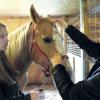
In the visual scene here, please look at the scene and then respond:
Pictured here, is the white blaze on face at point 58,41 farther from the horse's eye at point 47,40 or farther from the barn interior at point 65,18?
the barn interior at point 65,18

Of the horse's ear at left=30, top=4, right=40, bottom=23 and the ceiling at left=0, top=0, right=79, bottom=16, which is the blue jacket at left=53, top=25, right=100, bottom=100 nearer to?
the horse's ear at left=30, top=4, right=40, bottom=23

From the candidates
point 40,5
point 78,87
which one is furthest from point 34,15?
point 40,5

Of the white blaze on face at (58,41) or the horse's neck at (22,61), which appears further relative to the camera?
the horse's neck at (22,61)

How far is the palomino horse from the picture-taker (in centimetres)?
156

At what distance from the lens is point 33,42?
159cm

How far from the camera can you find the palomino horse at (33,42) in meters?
1.56

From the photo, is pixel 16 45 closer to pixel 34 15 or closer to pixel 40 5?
pixel 34 15

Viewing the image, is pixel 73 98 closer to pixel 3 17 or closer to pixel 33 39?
pixel 33 39

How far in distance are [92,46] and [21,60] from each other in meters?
0.51

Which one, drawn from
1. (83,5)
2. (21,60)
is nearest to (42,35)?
(21,60)

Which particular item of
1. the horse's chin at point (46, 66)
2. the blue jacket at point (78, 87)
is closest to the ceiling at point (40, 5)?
the horse's chin at point (46, 66)

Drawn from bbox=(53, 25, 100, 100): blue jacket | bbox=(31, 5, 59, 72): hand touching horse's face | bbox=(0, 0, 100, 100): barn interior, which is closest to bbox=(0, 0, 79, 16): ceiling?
bbox=(0, 0, 100, 100): barn interior

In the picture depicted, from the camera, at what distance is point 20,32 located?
5.36ft

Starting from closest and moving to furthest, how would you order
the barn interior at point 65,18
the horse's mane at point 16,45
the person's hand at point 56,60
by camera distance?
the person's hand at point 56,60
the horse's mane at point 16,45
the barn interior at point 65,18
